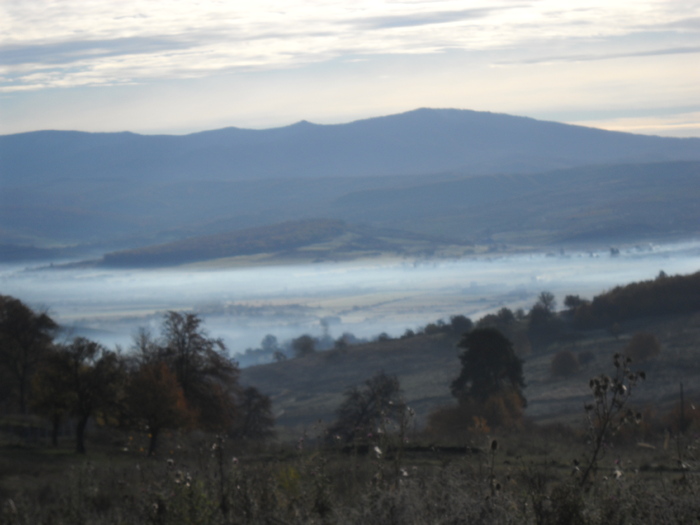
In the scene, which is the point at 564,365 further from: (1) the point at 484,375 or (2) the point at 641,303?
(2) the point at 641,303

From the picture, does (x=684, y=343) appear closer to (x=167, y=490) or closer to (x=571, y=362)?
(x=571, y=362)

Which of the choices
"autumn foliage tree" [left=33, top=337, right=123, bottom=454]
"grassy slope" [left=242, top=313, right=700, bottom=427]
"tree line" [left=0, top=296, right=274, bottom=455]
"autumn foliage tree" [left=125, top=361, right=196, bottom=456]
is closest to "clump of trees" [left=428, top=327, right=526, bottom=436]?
"grassy slope" [left=242, top=313, right=700, bottom=427]

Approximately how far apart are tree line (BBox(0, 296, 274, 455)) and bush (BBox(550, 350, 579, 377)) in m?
16.3

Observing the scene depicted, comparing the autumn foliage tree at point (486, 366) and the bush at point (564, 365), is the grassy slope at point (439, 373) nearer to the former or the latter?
the bush at point (564, 365)

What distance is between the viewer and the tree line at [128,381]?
17734 mm

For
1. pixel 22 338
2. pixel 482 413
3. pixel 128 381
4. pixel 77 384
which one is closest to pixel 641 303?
pixel 482 413

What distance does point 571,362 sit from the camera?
136 ft

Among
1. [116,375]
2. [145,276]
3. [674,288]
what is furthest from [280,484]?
[145,276]

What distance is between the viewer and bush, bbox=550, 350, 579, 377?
135 ft

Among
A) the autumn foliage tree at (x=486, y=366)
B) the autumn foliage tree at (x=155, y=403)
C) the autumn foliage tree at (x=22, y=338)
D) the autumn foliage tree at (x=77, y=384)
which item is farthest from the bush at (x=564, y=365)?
the autumn foliage tree at (x=77, y=384)

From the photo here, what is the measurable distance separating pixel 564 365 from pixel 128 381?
1106 inches

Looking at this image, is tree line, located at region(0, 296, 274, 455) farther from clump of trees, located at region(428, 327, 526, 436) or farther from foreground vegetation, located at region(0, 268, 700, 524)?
clump of trees, located at region(428, 327, 526, 436)

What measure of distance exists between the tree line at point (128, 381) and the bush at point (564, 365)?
16272 mm

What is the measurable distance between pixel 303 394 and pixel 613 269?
320 feet
